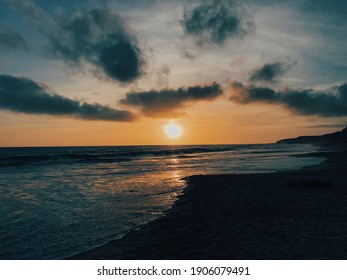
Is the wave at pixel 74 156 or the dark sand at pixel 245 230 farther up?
the wave at pixel 74 156

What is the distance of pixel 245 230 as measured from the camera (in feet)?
30.5

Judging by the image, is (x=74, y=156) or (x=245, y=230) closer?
(x=245, y=230)

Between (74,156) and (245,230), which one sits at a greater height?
(74,156)

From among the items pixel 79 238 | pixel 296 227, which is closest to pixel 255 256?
pixel 296 227

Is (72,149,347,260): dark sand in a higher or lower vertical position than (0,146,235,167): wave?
lower

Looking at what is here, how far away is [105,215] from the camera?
12.3 metres

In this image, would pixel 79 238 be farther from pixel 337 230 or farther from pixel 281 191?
pixel 281 191

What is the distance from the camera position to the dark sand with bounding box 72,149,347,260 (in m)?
7.47

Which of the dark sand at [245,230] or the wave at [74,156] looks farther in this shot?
the wave at [74,156]

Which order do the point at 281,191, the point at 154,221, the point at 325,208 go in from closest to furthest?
1. the point at 154,221
2. the point at 325,208
3. the point at 281,191

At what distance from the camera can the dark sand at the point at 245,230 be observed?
24.5 feet

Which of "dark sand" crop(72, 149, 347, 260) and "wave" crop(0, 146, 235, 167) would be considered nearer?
"dark sand" crop(72, 149, 347, 260)

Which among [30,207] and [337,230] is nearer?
[337,230]
